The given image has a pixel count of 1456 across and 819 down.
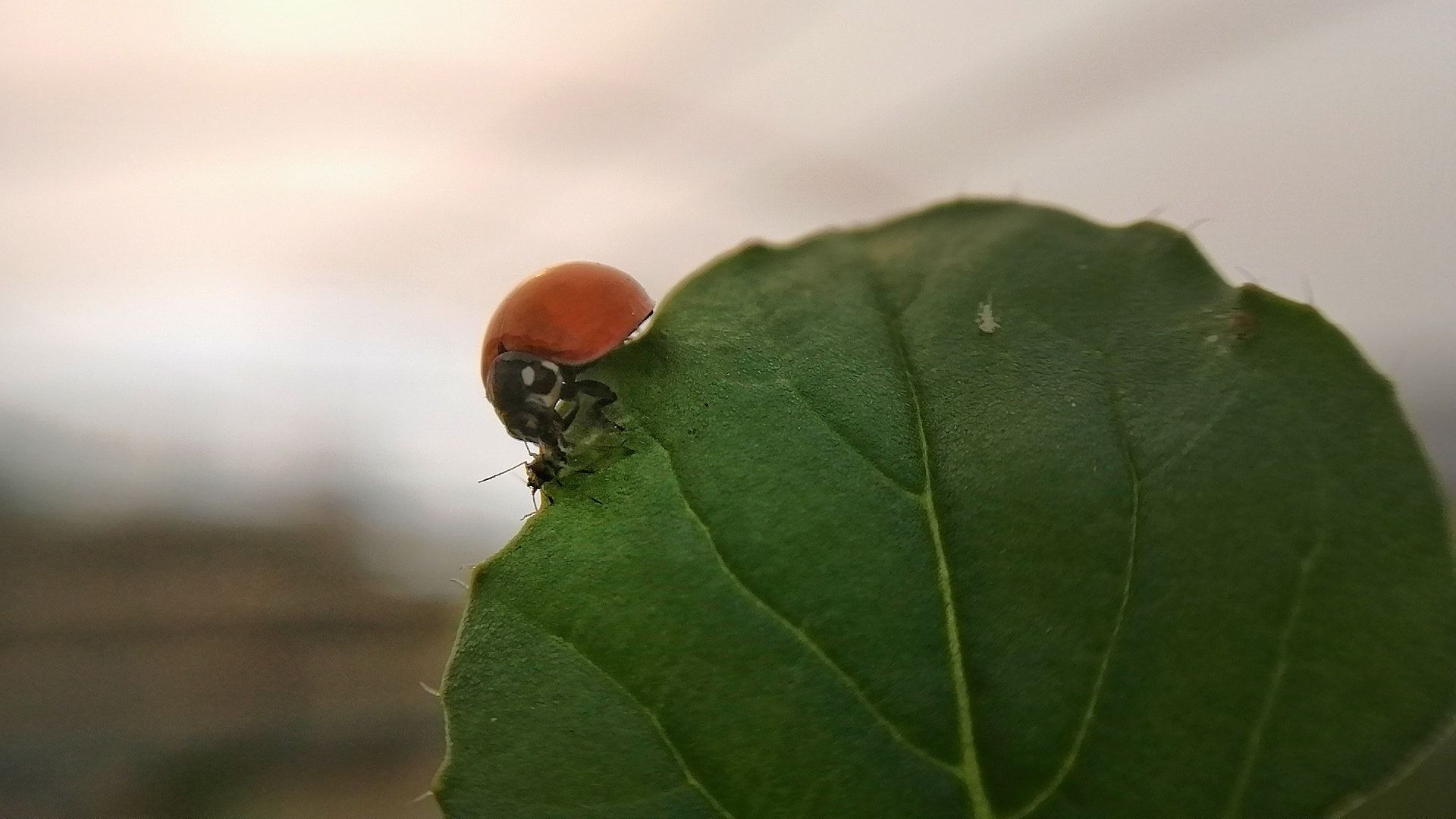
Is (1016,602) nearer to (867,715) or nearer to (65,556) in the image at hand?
(867,715)

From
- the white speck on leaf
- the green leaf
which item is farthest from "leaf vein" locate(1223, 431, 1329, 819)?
the white speck on leaf

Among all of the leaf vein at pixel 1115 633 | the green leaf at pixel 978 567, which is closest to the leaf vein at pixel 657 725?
the green leaf at pixel 978 567

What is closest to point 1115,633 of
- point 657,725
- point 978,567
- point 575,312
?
point 978,567

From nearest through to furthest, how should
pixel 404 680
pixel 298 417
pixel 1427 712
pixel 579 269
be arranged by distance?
pixel 1427 712 → pixel 579 269 → pixel 404 680 → pixel 298 417

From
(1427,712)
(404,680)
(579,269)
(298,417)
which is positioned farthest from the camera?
(298,417)

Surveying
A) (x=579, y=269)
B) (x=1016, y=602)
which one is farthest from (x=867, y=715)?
(x=579, y=269)

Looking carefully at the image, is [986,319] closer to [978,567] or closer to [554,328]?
[978,567]
